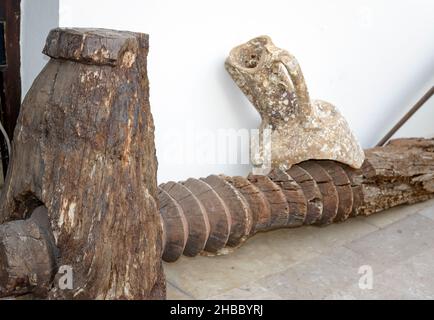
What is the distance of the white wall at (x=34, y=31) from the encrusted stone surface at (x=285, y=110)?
0.99 metres

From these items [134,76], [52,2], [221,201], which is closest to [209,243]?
[221,201]

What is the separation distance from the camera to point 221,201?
124 inches

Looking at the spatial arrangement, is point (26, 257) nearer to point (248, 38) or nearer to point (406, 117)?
point (248, 38)

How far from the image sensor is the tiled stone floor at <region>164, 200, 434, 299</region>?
301cm

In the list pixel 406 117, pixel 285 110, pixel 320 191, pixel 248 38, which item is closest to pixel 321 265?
pixel 320 191

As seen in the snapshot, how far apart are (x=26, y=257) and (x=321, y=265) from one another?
5.20 ft

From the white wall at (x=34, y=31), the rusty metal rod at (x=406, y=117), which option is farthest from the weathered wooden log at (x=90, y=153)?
the rusty metal rod at (x=406, y=117)

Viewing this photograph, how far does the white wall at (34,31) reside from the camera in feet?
9.72

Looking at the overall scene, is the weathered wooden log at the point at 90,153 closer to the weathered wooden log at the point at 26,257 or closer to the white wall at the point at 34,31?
the weathered wooden log at the point at 26,257

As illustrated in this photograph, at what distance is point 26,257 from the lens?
2279 mm

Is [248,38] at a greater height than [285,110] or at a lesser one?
greater

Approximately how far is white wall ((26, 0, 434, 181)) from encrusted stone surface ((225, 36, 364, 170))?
0.50 ft

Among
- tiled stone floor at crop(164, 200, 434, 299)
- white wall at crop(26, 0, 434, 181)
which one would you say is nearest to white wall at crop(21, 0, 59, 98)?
white wall at crop(26, 0, 434, 181)
